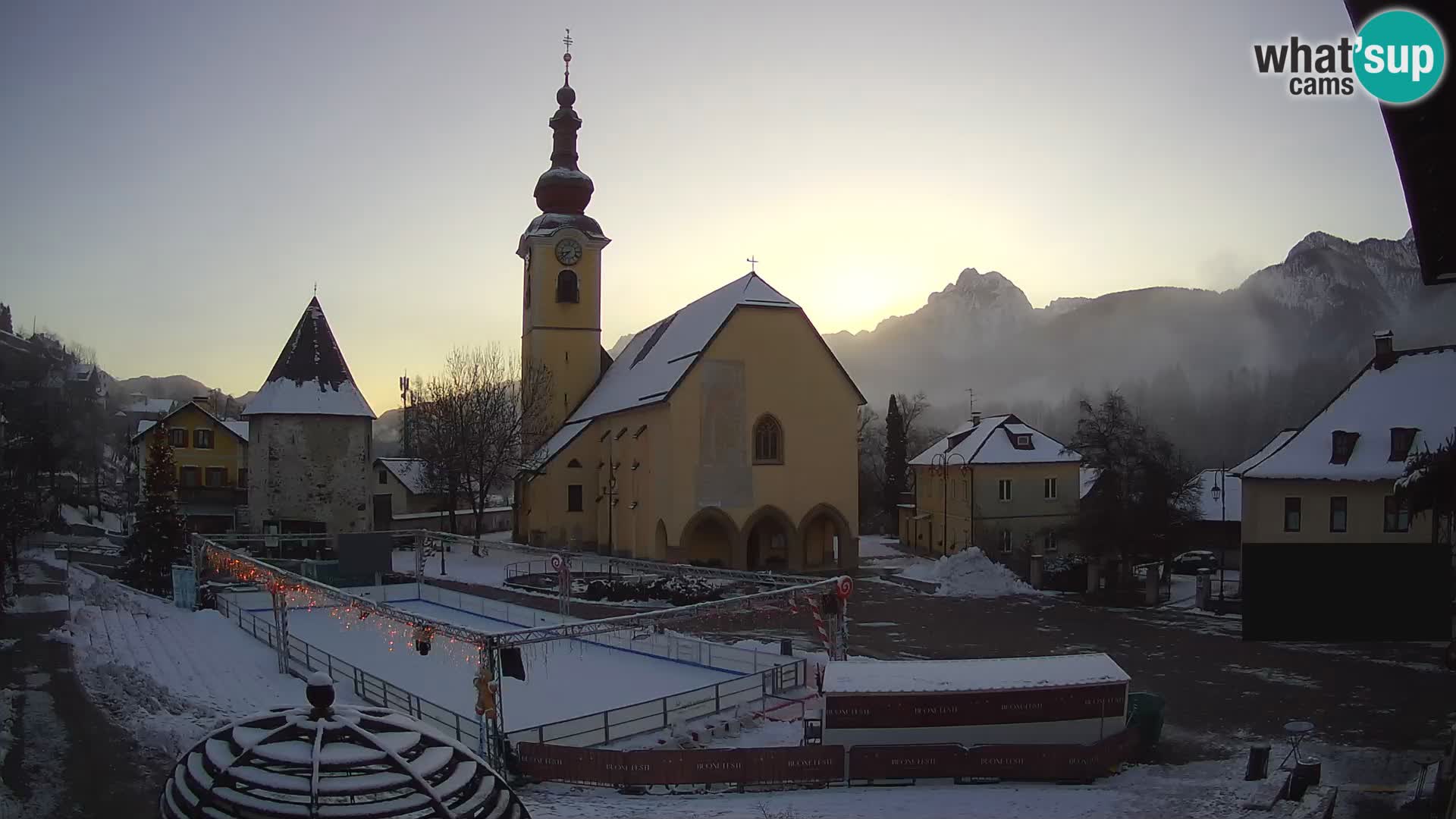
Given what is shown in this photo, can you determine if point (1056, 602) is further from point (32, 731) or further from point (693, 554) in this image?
point (32, 731)

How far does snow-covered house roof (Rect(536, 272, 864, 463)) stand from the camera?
41.7 metres

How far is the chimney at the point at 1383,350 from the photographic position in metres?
28.5

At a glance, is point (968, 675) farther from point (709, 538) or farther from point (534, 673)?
point (709, 538)

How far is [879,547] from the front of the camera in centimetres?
5516

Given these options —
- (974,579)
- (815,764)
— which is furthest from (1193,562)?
(815,764)

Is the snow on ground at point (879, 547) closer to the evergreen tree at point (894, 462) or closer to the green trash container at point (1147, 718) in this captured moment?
the evergreen tree at point (894, 462)

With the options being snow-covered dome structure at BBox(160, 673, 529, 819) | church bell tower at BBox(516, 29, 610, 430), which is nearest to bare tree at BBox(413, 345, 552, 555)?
church bell tower at BBox(516, 29, 610, 430)

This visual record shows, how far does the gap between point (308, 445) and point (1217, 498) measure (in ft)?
146

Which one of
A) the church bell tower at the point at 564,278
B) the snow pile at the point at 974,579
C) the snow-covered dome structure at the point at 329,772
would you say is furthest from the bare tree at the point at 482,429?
the snow-covered dome structure at the point at 329,772

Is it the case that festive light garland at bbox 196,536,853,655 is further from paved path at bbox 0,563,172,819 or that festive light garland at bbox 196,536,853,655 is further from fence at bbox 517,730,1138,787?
paved path at bbox 0,563,172,819

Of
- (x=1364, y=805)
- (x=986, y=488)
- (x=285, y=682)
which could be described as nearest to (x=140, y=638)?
(x=285, y=682)

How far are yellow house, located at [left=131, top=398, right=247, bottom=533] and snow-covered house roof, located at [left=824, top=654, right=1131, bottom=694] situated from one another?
49.4m

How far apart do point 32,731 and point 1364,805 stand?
61.3ft

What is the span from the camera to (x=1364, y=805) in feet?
41.5
